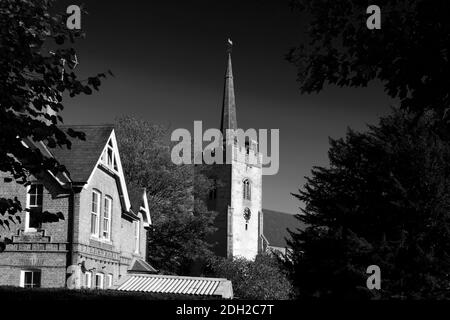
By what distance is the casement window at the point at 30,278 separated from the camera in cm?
2697

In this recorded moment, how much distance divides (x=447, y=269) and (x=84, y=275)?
50.4 feet

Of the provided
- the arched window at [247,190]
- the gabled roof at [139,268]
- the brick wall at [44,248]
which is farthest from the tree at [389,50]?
the arched window at [247,190]

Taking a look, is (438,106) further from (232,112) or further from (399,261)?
(232,112)

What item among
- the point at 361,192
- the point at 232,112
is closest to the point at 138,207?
the point at 361,192

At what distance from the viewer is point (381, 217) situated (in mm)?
26594

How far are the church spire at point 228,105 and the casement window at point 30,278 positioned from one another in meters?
70.1

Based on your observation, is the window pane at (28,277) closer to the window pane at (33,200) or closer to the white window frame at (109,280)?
the window pane at (33,200)

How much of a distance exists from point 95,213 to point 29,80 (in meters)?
20.1

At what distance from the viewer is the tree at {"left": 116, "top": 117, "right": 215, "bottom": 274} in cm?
5538

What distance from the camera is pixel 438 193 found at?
24828 mm

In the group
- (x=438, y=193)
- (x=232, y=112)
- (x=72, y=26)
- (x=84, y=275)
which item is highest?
(x=232, y=112)

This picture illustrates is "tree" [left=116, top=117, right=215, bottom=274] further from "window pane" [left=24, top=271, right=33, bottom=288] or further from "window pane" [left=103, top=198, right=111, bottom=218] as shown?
"window pane" [left=24, top=271, right=33, bottom=288]

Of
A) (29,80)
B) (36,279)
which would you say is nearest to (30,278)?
(36,279)

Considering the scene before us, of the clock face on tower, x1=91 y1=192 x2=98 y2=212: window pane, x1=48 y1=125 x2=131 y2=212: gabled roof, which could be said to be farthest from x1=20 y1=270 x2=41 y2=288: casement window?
the clock face on tower
